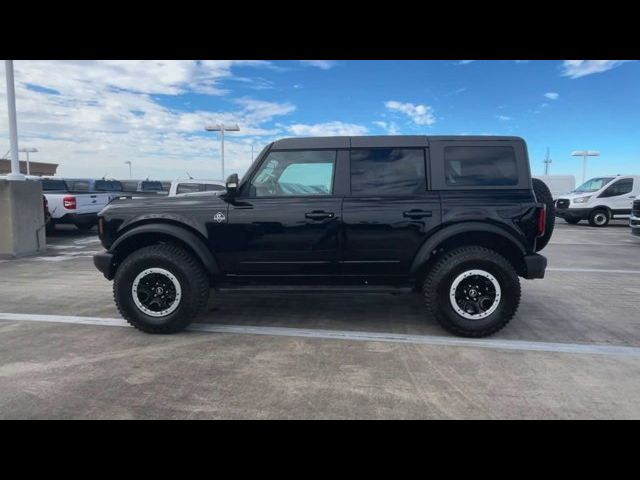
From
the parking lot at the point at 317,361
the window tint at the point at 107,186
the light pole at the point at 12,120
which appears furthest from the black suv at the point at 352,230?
the window tint at the point at 107,186

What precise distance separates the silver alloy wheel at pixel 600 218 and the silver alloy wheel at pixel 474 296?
14.7 meters

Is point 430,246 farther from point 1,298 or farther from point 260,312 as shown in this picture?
point 1,298

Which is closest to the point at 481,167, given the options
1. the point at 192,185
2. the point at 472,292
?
the point at 472,292

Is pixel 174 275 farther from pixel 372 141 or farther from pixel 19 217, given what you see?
pixel 19 217

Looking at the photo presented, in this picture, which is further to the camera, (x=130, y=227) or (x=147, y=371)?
(x=130, y=227)

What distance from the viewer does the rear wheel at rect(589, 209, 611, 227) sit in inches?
605

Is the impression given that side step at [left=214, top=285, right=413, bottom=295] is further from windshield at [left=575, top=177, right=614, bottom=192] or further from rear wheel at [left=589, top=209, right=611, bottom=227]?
windshield at [left=575, top=177, right=614, bottom=192]

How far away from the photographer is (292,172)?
4145mm

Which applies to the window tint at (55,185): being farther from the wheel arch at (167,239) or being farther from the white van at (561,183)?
the white van at (561,183)

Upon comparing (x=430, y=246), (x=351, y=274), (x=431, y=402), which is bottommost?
(x=431, y=402)

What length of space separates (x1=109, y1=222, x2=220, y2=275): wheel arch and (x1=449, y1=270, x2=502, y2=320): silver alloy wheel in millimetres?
2450

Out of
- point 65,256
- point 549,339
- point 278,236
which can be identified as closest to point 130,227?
point 278,236

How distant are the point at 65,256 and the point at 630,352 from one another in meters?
9.72

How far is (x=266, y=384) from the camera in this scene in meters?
3.03
